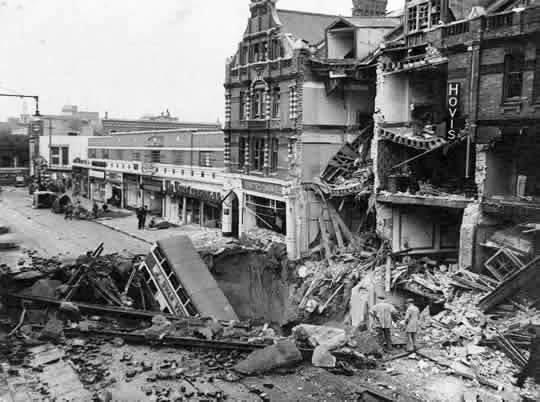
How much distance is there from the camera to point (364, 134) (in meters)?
33.7

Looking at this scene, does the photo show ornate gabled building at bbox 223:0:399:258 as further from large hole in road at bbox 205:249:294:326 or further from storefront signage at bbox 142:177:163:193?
storefront signage at bbox 142:177:163:193

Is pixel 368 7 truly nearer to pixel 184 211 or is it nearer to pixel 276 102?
pixel 276 102

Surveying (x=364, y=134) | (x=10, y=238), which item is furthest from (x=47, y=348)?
(x=10, y=238)

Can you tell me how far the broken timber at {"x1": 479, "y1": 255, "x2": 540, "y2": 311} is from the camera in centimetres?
1827

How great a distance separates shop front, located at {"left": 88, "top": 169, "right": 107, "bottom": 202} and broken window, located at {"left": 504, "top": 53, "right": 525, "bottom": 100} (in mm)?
50521

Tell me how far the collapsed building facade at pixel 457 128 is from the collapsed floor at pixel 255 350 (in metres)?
2.63

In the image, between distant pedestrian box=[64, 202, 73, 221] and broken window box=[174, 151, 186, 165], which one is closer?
broken window box=[174, 151, 186, 165]

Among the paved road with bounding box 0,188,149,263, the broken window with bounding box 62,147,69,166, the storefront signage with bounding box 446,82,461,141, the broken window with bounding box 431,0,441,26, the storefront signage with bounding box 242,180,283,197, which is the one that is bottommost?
the paved road with bounding box 0,188,149,263

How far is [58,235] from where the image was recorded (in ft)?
137

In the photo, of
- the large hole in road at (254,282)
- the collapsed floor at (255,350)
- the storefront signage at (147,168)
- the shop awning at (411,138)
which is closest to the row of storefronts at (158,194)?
the storefront signage at (147,168)

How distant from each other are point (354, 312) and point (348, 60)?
14587 mm

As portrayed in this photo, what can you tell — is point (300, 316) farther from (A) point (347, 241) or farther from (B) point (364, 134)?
(B) point (364, 134)

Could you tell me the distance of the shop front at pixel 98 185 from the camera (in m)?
65.0

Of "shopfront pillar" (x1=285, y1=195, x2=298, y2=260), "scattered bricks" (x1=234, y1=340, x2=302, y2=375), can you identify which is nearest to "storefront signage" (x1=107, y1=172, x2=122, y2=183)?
"shopfront pillar" (x1=285, y1=195, x2=298, y2=260)
